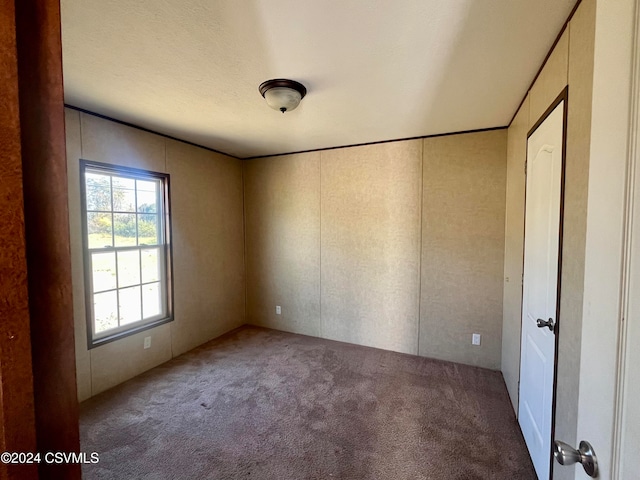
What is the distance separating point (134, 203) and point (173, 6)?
2.15 metres

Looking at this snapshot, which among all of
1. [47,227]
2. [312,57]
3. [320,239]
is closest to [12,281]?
[47,227]

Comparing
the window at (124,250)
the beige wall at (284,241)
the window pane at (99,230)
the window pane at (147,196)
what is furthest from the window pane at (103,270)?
the beige wall at (284,241)

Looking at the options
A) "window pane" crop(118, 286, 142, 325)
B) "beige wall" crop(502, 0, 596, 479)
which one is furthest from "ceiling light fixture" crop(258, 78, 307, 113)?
"window pane" crop(118, 286, 142, 325)

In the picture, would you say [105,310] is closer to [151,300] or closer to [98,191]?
[151,300]

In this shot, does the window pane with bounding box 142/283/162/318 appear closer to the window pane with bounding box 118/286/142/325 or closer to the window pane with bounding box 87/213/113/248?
the window pane with bounding box 118/286/142/325

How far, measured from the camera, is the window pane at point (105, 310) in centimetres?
259

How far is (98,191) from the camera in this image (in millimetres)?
2598

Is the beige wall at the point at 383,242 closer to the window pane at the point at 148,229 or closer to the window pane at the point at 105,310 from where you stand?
the window pane at the point at 148,229

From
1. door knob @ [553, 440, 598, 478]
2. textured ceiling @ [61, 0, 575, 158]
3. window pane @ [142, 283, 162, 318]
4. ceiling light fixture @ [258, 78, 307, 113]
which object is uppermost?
textured ceiling @ [61, 0, 575, 158]

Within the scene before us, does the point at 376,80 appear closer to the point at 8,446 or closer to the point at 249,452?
the point at 8,446

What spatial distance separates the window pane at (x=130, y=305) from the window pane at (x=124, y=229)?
0.48 metres

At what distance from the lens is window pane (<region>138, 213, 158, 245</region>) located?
297 cm

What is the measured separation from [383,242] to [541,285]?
1.85 m

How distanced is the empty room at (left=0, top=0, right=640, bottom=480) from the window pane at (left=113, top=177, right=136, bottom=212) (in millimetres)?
18
